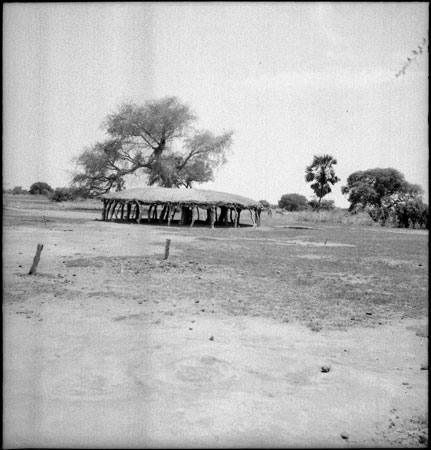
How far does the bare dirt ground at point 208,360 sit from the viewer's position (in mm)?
4637

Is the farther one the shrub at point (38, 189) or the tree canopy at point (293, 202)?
the shrub at point (38, 189)

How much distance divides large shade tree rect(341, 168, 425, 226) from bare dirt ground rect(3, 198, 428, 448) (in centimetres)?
4641

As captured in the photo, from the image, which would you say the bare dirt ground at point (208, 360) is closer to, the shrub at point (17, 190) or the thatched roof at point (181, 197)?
the thatched roof at point (181, 197)

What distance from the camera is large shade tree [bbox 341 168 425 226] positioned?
56.1 metres

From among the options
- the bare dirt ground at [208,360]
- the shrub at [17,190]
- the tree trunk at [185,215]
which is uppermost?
the shrub at [17,190]

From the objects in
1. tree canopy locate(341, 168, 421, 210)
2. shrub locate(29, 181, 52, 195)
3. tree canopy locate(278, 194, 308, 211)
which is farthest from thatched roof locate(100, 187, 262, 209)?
shrub locate(29, 181, 52, 195)

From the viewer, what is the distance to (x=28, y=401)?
16.4ft

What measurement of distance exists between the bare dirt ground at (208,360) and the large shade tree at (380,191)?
152 feet

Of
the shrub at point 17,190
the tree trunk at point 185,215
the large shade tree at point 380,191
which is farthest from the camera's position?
the shrub at point 17,190

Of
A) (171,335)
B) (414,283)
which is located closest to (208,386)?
(171,335)

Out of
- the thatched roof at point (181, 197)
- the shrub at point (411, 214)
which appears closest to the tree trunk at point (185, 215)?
the thatched roof at point (181, 197)

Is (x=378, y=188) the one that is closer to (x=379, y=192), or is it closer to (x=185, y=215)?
(x=379, y=192)

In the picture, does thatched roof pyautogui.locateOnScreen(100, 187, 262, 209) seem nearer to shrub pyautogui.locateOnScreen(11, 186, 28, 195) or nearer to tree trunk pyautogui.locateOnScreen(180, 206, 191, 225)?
tree trunk pyautogui.locateOnScreen(180, 206, 191, 225)

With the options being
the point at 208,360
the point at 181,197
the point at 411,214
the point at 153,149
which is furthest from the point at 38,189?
the point at 208,360
